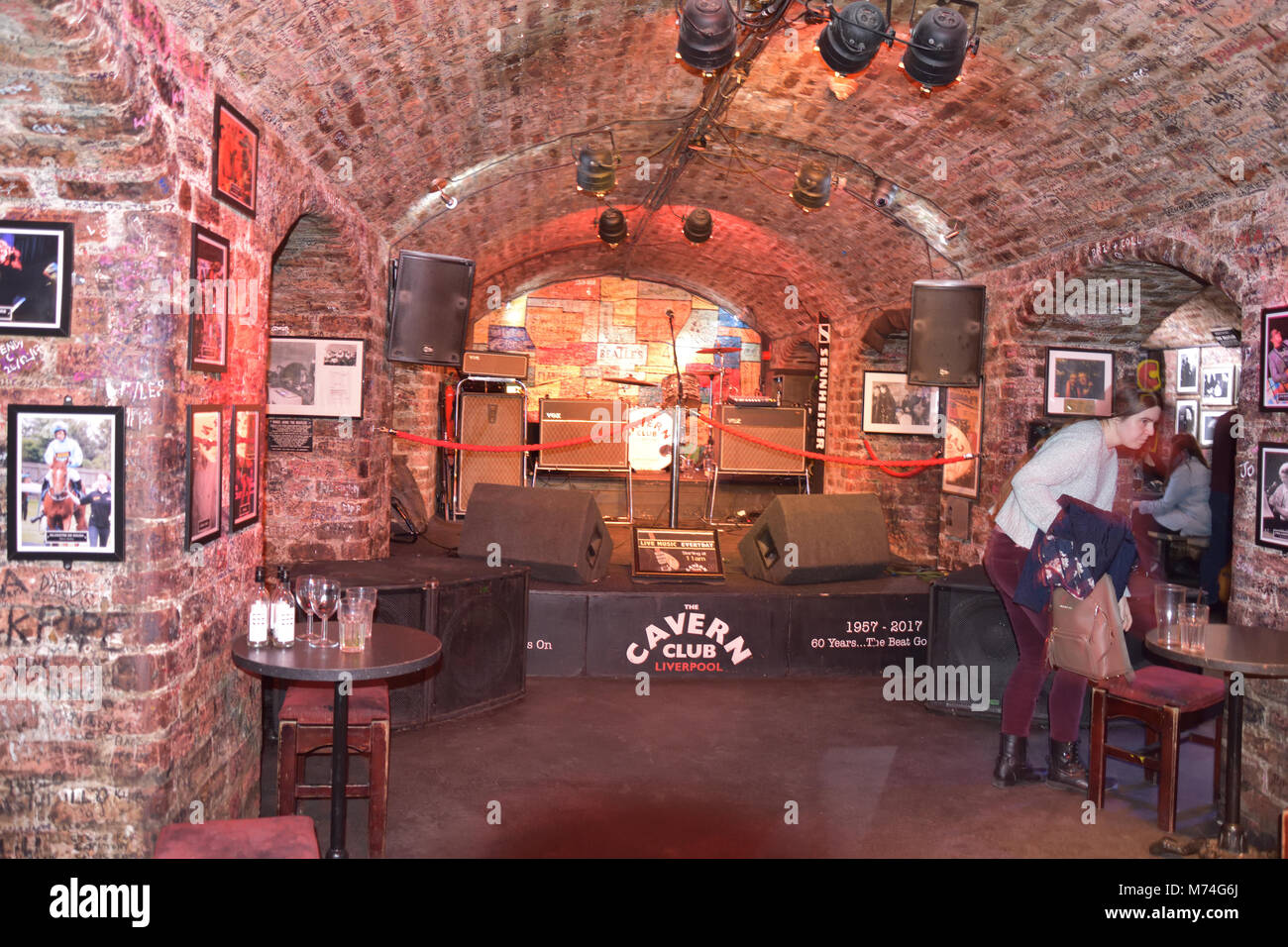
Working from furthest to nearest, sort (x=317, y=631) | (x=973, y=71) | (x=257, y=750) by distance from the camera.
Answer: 1. (x=973, y=71)
2. (x=257, y=750)
3. (x=317, y=631)

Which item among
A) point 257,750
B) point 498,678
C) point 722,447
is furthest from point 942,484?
point 257,750

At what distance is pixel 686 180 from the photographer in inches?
320

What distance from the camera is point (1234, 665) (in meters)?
3.39

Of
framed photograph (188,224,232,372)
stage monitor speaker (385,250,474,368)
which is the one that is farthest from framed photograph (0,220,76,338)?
stage monitor speaker (385,250,474,368)

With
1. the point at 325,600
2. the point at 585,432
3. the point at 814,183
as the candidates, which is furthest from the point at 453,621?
the point at 585,432

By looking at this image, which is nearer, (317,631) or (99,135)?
(99,135)

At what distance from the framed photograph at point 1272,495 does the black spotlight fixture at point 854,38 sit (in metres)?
2.33

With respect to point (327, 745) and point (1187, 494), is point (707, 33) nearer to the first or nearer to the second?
point (327, 745)

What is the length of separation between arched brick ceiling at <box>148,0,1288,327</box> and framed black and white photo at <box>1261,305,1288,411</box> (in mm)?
580

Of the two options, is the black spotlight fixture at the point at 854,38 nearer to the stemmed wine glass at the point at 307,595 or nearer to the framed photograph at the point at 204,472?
the framed photograph at the point at 204,472

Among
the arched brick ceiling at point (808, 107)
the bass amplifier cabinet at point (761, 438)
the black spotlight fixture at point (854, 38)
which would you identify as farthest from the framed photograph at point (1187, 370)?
the black spotlight fixture at point (854, 38)
